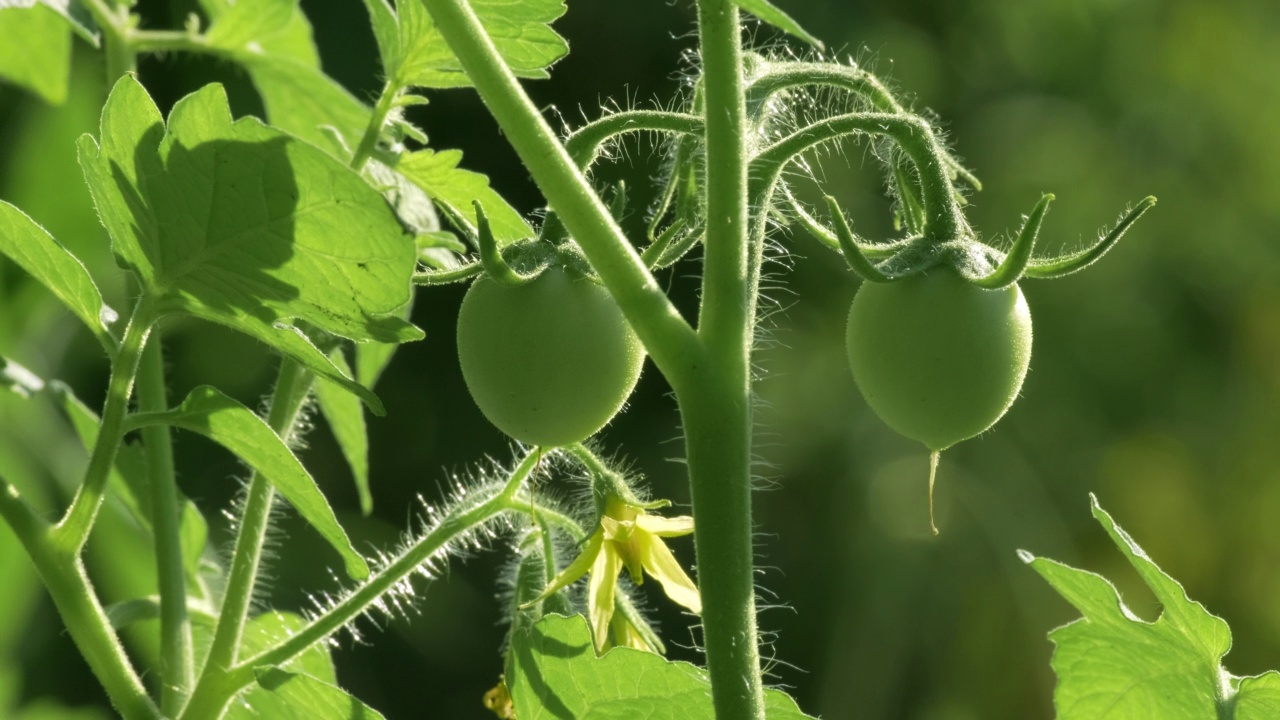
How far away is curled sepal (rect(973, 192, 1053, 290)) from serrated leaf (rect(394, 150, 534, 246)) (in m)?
0.17

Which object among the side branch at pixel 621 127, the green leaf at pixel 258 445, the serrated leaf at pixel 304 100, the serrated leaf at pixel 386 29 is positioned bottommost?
the green leaf at pixel 258 445

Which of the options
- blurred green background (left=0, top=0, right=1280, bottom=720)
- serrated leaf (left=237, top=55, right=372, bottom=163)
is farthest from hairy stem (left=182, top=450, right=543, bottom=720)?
blurred green background (left=0, top=0, right=1280, bottom=720)

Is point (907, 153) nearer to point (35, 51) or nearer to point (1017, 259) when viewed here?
point (1017, 259)

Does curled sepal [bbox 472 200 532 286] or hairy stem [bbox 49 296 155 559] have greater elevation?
curled sepal [bbox 472 200 532 286]

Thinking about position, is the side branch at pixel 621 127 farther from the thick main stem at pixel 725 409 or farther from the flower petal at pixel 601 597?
the flower petal at pixel 601 597

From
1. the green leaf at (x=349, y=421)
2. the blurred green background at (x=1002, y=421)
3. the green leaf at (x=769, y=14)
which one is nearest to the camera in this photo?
the green leaf at (x=769, y=14)

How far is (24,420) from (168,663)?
61cm

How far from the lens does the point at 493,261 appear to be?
359 mm

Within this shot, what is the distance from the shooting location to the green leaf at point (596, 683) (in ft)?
1.27

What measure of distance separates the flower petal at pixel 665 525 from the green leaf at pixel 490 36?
0.53 feet

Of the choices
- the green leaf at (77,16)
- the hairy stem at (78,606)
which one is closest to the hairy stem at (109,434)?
the hairy stem at (78,606)

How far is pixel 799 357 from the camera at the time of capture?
9.43 feet

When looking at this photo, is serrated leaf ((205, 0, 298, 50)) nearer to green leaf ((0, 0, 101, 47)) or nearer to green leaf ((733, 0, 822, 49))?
green leaf ((0, 0, 101, 47))

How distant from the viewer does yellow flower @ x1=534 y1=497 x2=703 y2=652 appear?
17.1 inches
